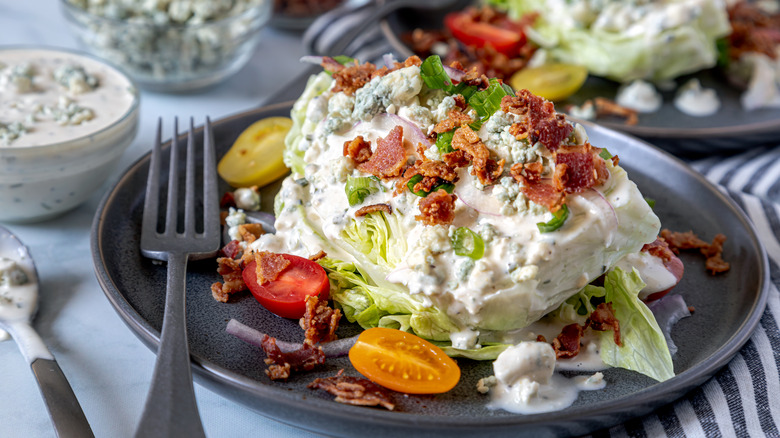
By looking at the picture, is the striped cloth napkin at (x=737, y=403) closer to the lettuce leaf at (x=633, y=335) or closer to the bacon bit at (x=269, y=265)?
the lettuce leaf at (x=633, y=335)

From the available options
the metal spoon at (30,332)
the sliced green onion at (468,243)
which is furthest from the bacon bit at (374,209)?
the metal spoon at (30,332)

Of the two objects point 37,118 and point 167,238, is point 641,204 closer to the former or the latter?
point 167,238

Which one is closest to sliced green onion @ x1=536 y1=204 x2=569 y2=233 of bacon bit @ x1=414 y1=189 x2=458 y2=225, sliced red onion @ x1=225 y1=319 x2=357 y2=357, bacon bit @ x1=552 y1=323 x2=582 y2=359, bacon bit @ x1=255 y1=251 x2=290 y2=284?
bacon bit @ x1=414 y1=189 x2=458 y2=225

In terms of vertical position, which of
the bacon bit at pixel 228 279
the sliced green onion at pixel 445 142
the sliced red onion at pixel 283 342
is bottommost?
the bacon bit at pixel 228 279

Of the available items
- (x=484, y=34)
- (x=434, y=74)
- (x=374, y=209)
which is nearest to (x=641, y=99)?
(x=484, y=34)

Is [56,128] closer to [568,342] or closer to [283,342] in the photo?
[283,342]

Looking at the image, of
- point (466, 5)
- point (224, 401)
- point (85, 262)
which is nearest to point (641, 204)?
point (224, 401)
